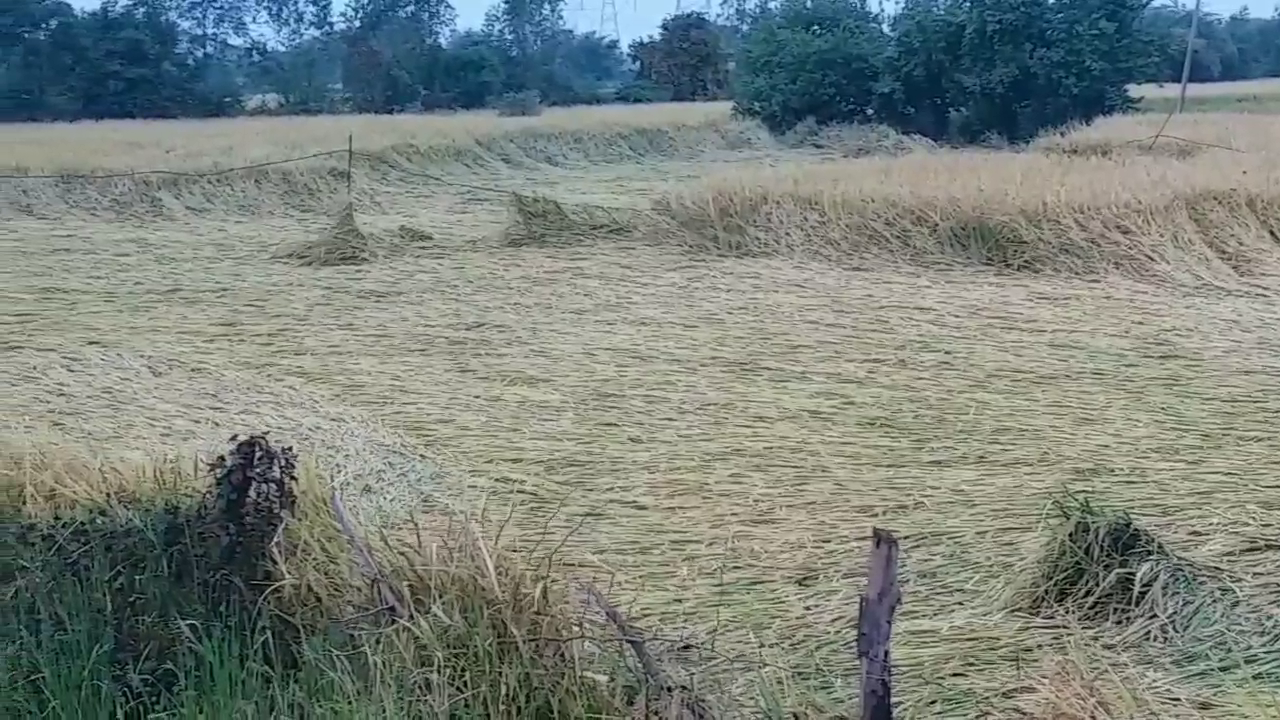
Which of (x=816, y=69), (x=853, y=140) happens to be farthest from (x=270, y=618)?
(x=816, y=69)

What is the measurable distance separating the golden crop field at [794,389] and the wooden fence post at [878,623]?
291mm

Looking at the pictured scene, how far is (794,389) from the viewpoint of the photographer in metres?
4.58

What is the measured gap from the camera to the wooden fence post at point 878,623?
1.77 m

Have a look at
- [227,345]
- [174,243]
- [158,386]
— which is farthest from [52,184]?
[158,386]

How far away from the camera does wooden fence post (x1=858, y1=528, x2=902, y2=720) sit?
1769 mm

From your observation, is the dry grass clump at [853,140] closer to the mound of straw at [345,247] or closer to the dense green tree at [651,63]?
the dense green tree at [651,63]

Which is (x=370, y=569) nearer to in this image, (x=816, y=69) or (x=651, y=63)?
(x=816, y=69)

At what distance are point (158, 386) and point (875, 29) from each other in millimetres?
16288

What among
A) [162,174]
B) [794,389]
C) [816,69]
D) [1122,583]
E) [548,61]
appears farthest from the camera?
[548,61]

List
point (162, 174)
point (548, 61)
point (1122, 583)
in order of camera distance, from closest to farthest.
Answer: point (1122, 583)
point (162, 174)
point (548, 61)

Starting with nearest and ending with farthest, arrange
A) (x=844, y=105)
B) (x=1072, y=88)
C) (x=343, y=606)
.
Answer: (x=343, y=606) < (x=1072, y=88) < (x=844, y=105)

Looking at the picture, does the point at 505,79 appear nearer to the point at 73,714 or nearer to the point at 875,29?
the point at 875,29

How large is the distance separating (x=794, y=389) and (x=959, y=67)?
13.9 meters

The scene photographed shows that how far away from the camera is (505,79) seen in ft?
88.6
